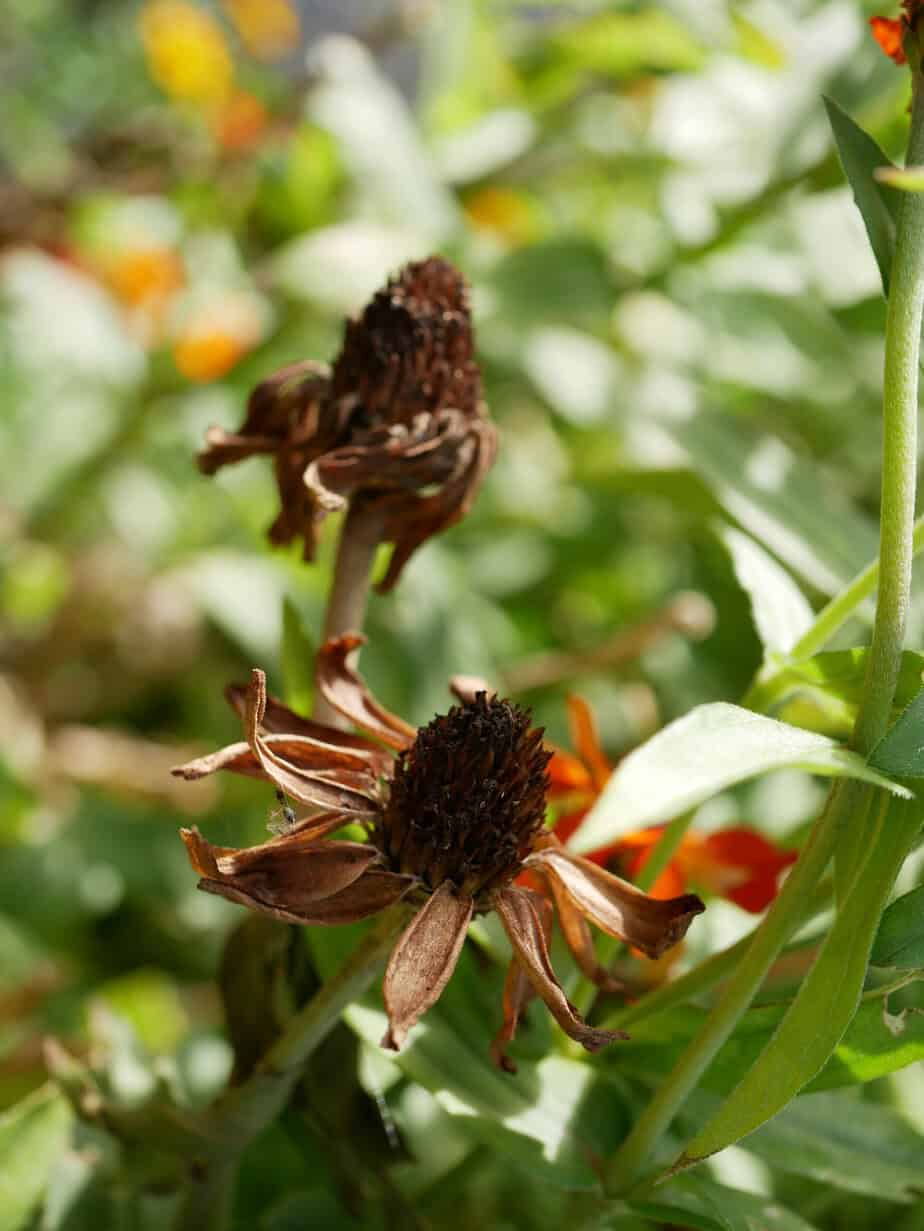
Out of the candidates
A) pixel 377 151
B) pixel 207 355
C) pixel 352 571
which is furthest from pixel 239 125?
pixel 352 571

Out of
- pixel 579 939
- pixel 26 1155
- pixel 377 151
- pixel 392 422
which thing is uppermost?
pixel 377 151

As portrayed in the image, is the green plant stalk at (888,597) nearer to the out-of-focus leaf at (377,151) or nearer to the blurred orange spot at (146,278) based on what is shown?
the out-of-focus leaf at (377,151)

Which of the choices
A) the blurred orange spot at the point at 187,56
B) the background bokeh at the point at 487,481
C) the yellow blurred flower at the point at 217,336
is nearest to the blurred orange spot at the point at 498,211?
the background bokeh at the point at 487,481

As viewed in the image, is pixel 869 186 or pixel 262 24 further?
pixel 262 24

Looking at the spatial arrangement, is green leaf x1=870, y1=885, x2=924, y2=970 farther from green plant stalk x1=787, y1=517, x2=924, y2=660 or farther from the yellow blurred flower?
the yellow blurred flower

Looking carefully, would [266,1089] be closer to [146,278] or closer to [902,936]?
[902,936]

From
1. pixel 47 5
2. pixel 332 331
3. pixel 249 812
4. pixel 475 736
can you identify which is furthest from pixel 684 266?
pixel 47 5

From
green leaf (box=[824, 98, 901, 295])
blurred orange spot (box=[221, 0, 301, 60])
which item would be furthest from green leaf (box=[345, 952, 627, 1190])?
blurred orange spot (box=[221, 0, 301, 60])
